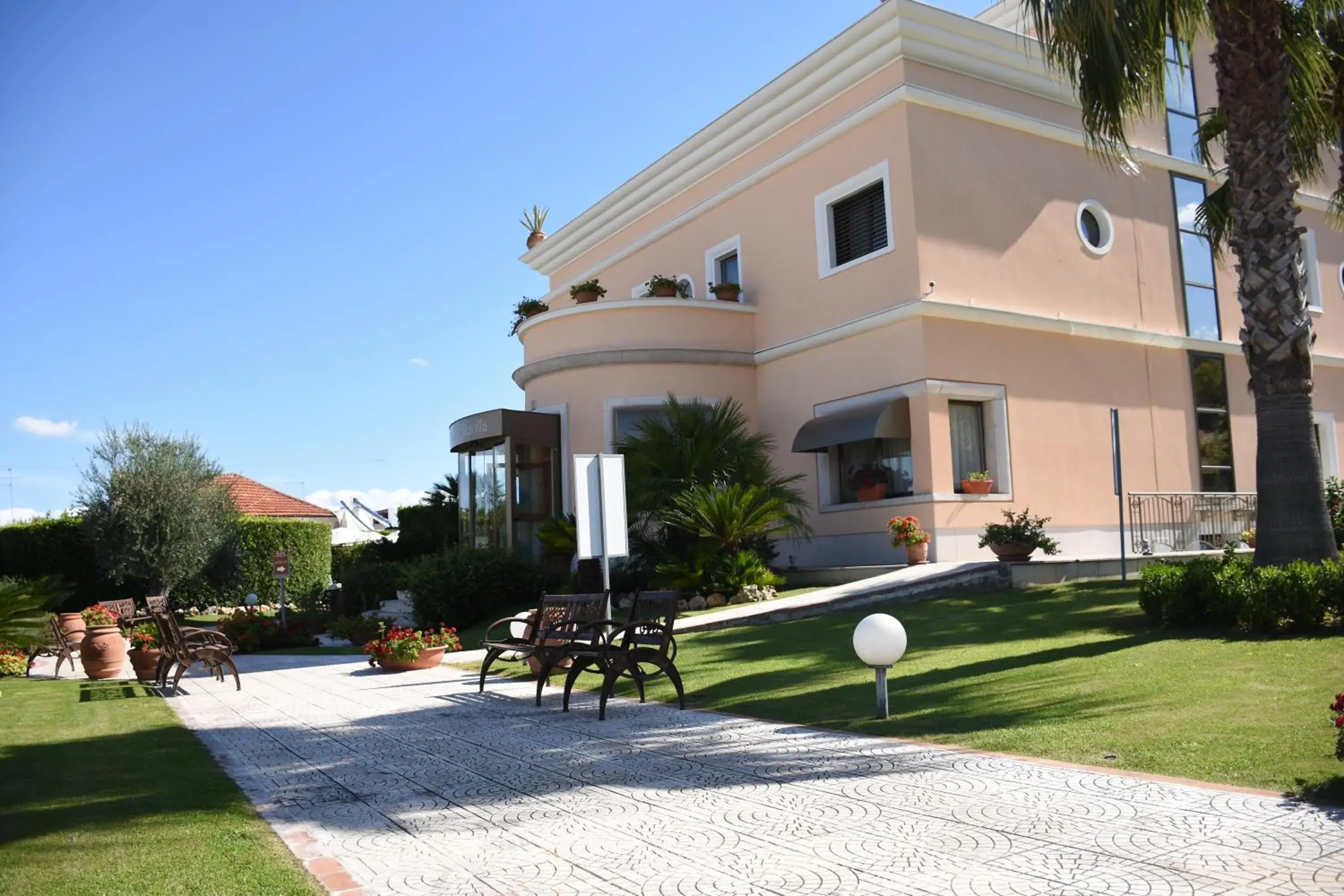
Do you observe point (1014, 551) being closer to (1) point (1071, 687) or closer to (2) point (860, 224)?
(2) point (860, 224)

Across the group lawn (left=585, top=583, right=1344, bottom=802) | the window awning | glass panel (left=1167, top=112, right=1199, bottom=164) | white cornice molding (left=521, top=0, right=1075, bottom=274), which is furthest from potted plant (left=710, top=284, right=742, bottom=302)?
lawn (left=585, top=583, right=1344, bottom=802)

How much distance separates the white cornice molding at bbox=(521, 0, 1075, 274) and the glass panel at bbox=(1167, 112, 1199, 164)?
3.03 metres

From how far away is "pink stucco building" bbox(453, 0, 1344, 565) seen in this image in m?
17.8

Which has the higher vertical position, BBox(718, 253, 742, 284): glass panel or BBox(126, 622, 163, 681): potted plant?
BBox(718, 253, 742, 284): glass panel

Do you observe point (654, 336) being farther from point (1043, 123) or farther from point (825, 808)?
point (825, 808)

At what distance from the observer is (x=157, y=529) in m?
25.3

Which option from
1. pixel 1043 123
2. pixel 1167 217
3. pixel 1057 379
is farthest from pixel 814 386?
pixel 1167 217

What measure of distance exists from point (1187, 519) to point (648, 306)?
1117cm

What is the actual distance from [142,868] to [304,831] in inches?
35.1

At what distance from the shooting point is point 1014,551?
50.6ft

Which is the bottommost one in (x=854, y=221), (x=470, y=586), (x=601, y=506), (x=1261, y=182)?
(x=470, y=586)

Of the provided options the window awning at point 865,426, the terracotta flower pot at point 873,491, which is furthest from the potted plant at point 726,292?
the terracotta flower pot at point 873,491

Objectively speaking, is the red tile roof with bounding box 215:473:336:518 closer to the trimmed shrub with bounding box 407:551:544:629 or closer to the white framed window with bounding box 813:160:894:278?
the trimmed shrub with bounding box 407:551:544:629

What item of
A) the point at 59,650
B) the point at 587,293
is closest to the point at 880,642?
the point at 59,650
